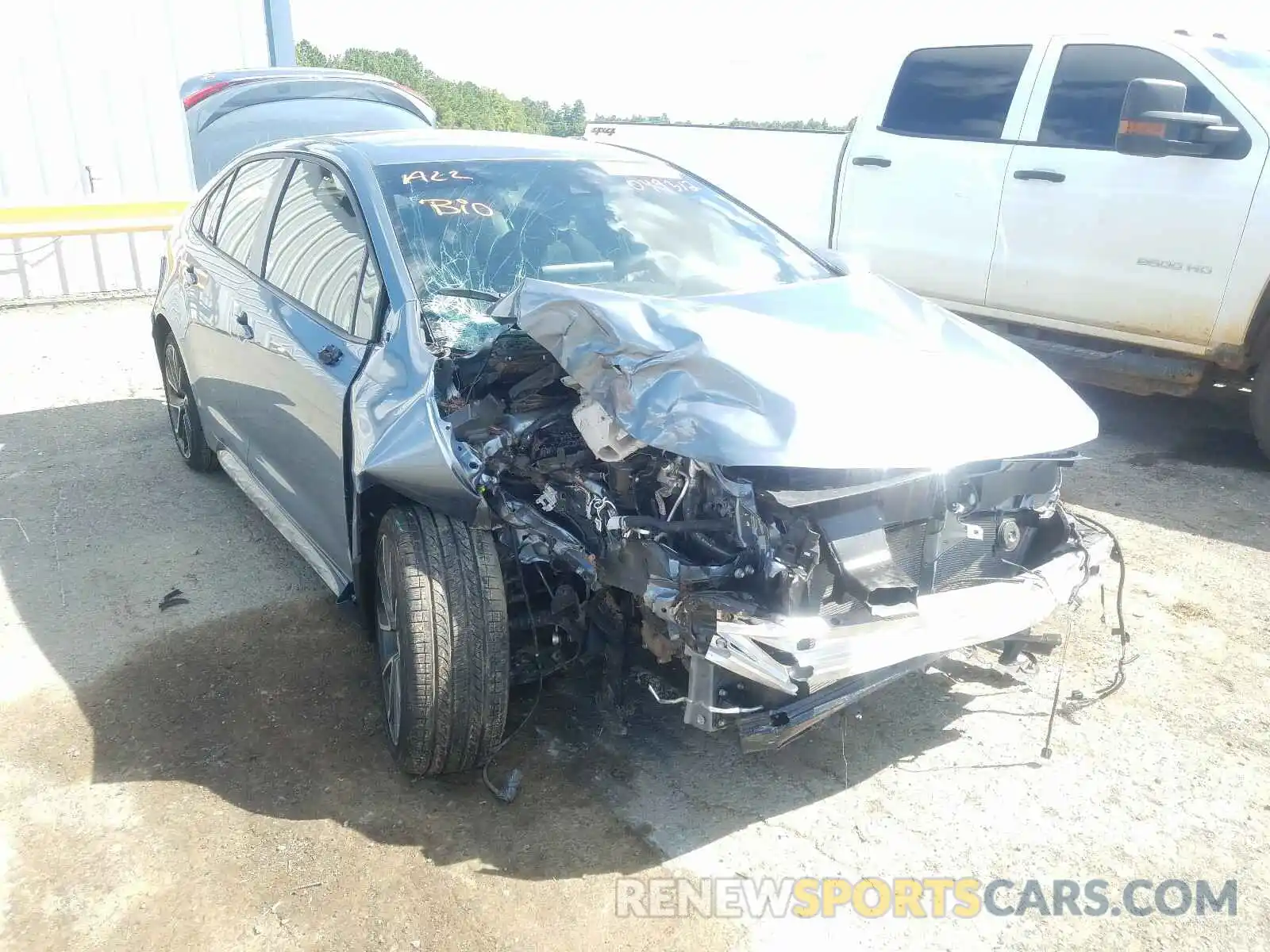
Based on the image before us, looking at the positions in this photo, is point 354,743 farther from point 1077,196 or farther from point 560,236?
point 1077,196

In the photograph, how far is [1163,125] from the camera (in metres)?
5.00

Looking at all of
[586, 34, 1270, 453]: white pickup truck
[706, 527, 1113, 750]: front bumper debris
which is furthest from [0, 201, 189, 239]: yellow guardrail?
[706, 527, 1113, 750]: front bumper debris

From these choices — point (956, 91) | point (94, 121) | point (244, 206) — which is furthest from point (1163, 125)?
point (94, 121)

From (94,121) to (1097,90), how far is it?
9.56 meters

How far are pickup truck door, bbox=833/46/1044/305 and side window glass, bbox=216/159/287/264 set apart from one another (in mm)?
3908

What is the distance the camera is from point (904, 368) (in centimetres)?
283

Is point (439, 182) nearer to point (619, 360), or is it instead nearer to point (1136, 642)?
point (619, 360)

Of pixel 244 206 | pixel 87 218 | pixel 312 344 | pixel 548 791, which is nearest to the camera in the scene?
pixel 548 791

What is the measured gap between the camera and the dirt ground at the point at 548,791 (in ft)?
8.01

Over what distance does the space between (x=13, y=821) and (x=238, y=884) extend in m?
0.78

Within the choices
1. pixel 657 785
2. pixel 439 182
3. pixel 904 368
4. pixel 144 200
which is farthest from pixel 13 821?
pixel 144 200

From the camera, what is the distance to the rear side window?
599 cm

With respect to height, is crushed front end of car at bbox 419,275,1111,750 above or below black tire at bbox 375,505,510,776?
above

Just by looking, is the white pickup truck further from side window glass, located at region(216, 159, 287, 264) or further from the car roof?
side window glass, located at region(216, 159, 287, 264)
